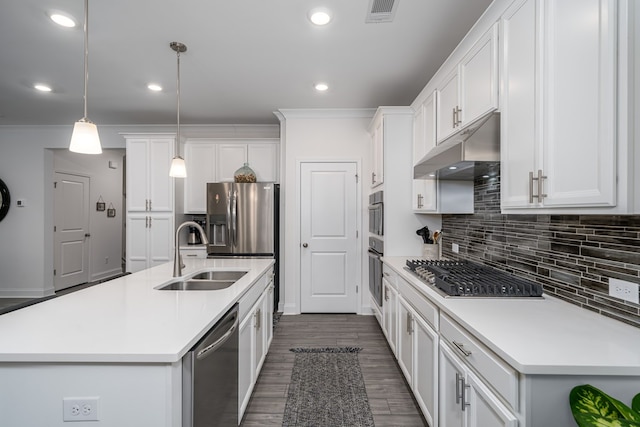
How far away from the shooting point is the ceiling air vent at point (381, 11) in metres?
1.98

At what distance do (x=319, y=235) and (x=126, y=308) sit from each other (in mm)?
2743

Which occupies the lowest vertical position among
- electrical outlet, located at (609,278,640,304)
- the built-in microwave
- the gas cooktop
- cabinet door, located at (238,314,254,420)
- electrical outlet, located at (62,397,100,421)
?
cabinet door, located at (238,314,254,420)

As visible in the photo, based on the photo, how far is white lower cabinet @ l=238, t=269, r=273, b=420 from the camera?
5.95ft

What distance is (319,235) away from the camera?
404 cm

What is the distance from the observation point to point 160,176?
4.19 metres

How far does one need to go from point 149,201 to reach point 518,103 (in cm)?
424

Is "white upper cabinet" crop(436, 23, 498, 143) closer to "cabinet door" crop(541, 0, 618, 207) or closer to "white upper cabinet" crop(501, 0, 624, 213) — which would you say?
"white upper cabinet" crop(501, 0, 624, 213)

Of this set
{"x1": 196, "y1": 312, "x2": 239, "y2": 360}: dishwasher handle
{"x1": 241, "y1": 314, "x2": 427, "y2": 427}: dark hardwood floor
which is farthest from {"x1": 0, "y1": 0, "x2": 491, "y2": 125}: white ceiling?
{"x1": 241, "y1": 314, "x2": 427, "y2": 427}: dark hardwood floor

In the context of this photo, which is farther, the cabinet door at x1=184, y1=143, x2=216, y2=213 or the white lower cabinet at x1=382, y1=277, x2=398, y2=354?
the cabinet door at x1=184, y1=143, x2=216, y2=213

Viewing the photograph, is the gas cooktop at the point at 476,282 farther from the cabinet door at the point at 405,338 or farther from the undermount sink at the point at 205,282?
the undermount sink at the point at 205,282

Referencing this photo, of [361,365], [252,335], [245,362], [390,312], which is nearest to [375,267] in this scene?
[390,312]

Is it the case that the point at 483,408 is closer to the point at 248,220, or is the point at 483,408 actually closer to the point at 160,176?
the point at 248,220

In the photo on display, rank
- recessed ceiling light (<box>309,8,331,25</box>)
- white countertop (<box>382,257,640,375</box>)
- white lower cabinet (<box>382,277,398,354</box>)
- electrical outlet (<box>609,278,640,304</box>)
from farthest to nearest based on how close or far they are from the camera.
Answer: white lower cabinet (<box>382,277,398,354</box>) < recessed ceiling light (<box>309,8,331,25</box>) < electrical outlet (<box>609,278,640,304</box>) < white countertop (<box>382,257,640,375</box>)

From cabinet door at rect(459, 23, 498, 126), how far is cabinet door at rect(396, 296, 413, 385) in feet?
4.39
